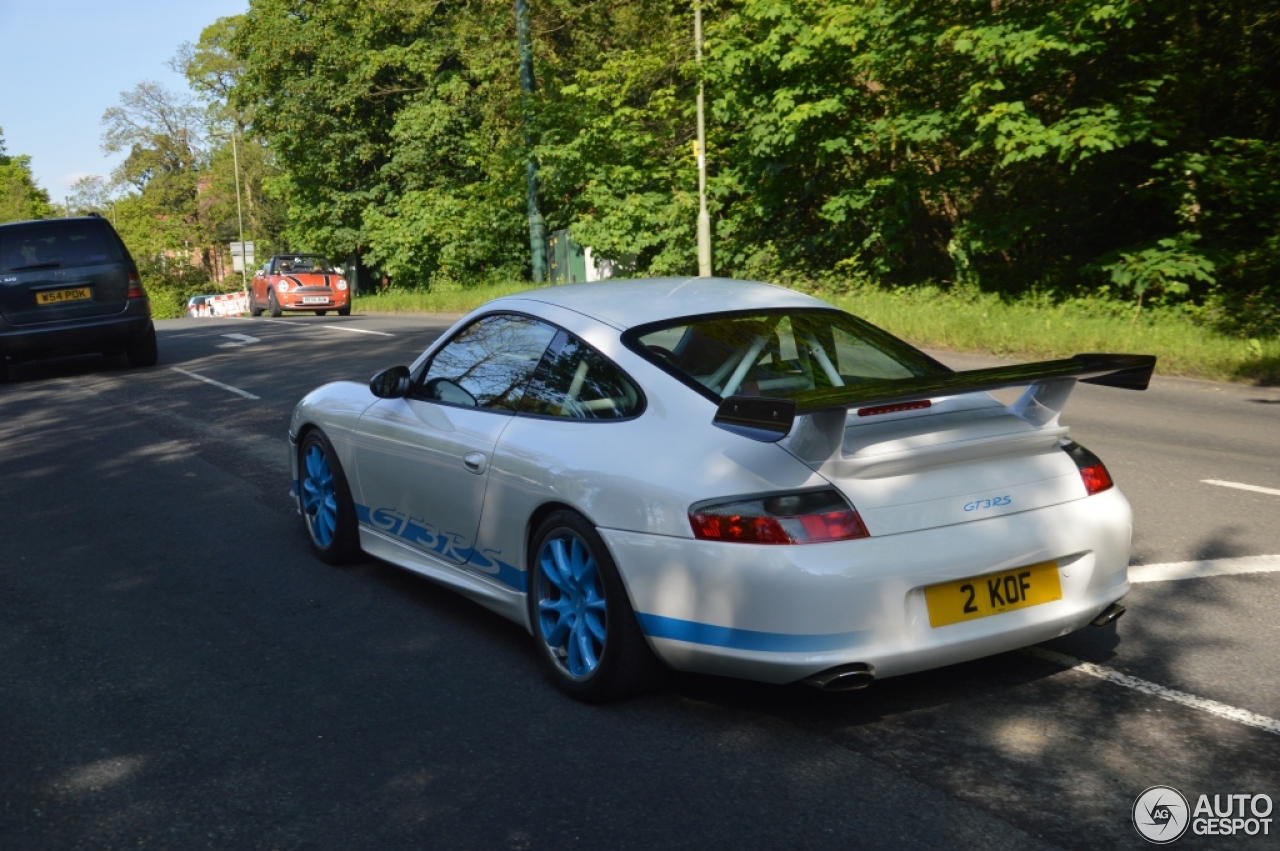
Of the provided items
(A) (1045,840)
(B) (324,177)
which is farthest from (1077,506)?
(B) (324,177)

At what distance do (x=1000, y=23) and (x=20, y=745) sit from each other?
52.9 feet

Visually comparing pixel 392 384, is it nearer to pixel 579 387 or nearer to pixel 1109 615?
pixel 579 387

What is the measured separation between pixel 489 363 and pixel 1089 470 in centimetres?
233

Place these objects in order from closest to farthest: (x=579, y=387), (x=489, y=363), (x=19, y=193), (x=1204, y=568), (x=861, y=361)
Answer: (x=579, y=387) < (x=861, y=361) < (x=489, y=363) < (x=1204, y=568) < (x=19, y=193)

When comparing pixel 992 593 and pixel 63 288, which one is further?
pixel 63 288

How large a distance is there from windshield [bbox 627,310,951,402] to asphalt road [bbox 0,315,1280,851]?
104 centimetres

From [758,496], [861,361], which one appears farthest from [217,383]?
[758,496]

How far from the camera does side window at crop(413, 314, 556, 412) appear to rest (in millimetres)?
5086

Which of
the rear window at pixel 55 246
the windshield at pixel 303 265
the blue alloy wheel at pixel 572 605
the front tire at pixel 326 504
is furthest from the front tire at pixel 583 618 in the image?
the windshield at pixel 303 265

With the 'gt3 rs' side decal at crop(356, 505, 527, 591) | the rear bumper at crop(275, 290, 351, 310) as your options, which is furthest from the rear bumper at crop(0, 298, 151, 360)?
the rear bumper at crop(275, 290, 351, 310)

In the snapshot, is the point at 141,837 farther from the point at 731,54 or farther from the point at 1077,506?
the point at 731,54

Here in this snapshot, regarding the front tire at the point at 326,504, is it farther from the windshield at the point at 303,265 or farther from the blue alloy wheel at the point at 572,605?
the windshield at the point at 303,265

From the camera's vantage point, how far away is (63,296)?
16672 mm

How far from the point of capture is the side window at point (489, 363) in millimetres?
5086
